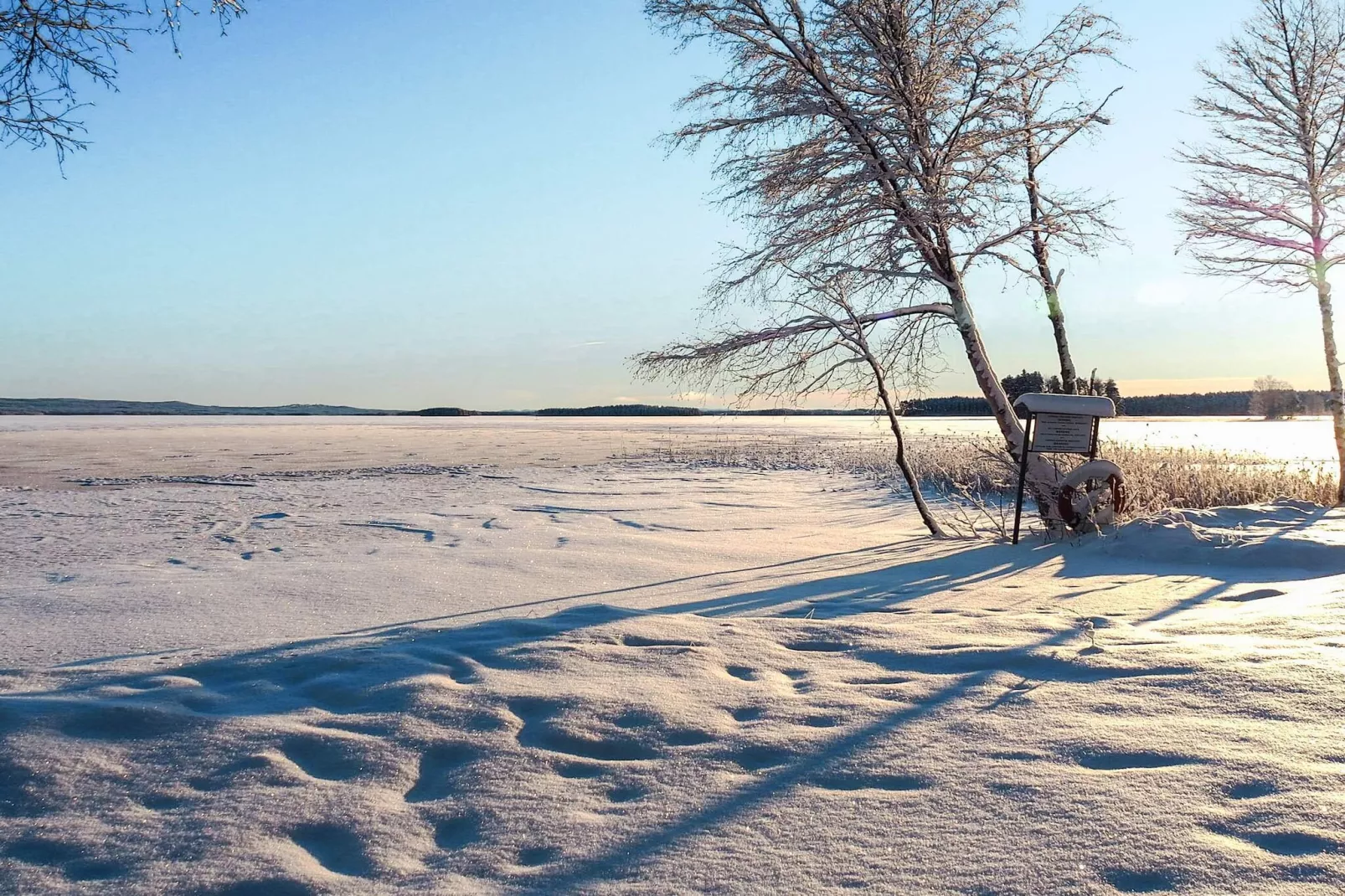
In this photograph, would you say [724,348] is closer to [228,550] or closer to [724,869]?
[228,550]

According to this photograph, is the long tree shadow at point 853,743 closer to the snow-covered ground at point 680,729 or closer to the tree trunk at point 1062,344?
the snow-covered ground at point 680,729

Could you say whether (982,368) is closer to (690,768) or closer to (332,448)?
(690,768)

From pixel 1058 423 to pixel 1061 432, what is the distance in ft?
0.34

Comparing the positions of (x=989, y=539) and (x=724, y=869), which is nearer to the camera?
(x=724, y=869)

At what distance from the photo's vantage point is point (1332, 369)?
1301cm

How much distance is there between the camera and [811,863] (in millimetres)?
2344

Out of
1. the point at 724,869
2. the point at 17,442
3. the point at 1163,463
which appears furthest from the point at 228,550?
the point at 17,442

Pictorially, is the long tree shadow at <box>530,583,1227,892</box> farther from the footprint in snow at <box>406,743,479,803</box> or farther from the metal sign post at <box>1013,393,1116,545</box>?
the metal sign post at <box>1013,393,1116,545</box>

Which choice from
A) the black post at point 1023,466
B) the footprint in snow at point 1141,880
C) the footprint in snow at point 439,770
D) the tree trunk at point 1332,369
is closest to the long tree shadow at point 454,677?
the footprint in snow at point 439,770

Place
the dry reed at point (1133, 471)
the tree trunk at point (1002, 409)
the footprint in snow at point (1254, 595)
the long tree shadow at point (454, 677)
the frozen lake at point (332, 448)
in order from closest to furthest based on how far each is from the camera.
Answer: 1. the long tree shadow at point (454, 677)
2. the footprint in snow at point (1254, 595)
3. the tree trunk at point (1002, 409)
4. the dry reed at point (1133, 471)
5. the frozen lake at point (332, 448)

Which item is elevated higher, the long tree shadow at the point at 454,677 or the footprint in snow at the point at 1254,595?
the footprint in snow at the point at 1254,595

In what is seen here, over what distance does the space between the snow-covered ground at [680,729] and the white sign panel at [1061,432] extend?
1.55 metres

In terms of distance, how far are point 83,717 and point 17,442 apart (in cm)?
2950

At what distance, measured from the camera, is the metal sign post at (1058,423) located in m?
8.16
